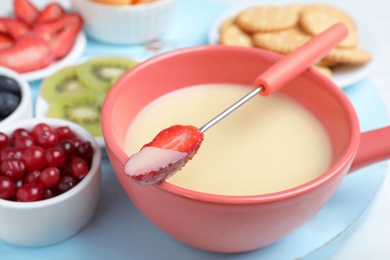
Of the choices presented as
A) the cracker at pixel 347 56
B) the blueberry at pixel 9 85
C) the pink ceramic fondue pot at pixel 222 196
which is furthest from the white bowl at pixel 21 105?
the cracker at pixel 347 56

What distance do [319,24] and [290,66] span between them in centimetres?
42

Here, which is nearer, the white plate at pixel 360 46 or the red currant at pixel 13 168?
the red currant at pixel 13 168

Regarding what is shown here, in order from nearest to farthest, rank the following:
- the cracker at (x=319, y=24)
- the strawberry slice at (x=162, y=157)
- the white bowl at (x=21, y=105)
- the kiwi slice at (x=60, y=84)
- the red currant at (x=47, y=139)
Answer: the strawberry slice at (x=162, y=157) < the red currant at (x=47, y=139) < the white bowl at (x=21, y=105) < the kiwi slice at (x=60, y=84) < the cracker at (x=319, y=24)

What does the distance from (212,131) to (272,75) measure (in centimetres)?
13

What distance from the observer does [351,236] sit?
95cm

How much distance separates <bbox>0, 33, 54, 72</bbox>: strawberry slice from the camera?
1.24 meters

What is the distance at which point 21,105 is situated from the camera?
1.07 metres

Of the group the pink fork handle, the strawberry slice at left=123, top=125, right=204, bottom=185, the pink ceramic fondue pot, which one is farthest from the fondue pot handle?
the strawberry slice at left=123, top=125, right=204, bottom=185

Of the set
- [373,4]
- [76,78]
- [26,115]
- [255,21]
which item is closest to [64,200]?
[26,115]

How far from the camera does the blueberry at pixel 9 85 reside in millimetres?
1090

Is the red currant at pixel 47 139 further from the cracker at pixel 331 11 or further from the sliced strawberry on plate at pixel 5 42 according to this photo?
the cracker at pixel 331 11

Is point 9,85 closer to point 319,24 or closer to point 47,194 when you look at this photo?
point 47,194

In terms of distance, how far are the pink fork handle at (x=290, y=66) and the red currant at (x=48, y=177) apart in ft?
1.14

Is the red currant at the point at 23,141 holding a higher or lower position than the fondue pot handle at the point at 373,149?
lower
